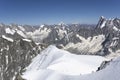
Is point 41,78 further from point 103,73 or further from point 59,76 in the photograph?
point 103,73

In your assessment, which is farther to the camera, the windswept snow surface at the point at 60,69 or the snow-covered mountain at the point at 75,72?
the windswept snow surface at the point at 60,69

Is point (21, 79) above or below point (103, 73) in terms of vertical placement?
below

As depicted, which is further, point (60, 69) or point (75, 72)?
point (75, 72)

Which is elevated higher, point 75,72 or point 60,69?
point 60,69

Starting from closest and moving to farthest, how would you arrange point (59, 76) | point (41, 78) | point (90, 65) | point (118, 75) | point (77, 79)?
point (118, 75) < point (77, 79) < point (59, 76) < point (41, 78) < point (90, 65)

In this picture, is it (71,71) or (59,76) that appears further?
(71,71)

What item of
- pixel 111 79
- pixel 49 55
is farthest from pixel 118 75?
pixel 49 55

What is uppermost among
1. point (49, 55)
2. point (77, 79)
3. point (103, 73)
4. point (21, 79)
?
point (103, 73)

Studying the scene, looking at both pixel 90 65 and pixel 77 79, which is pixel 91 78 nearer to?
pixel 77 79

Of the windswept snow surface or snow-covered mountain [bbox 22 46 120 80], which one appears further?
the windswept snow surface

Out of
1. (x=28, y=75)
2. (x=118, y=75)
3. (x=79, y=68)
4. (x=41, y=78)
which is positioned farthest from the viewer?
(x=79, y=68)
